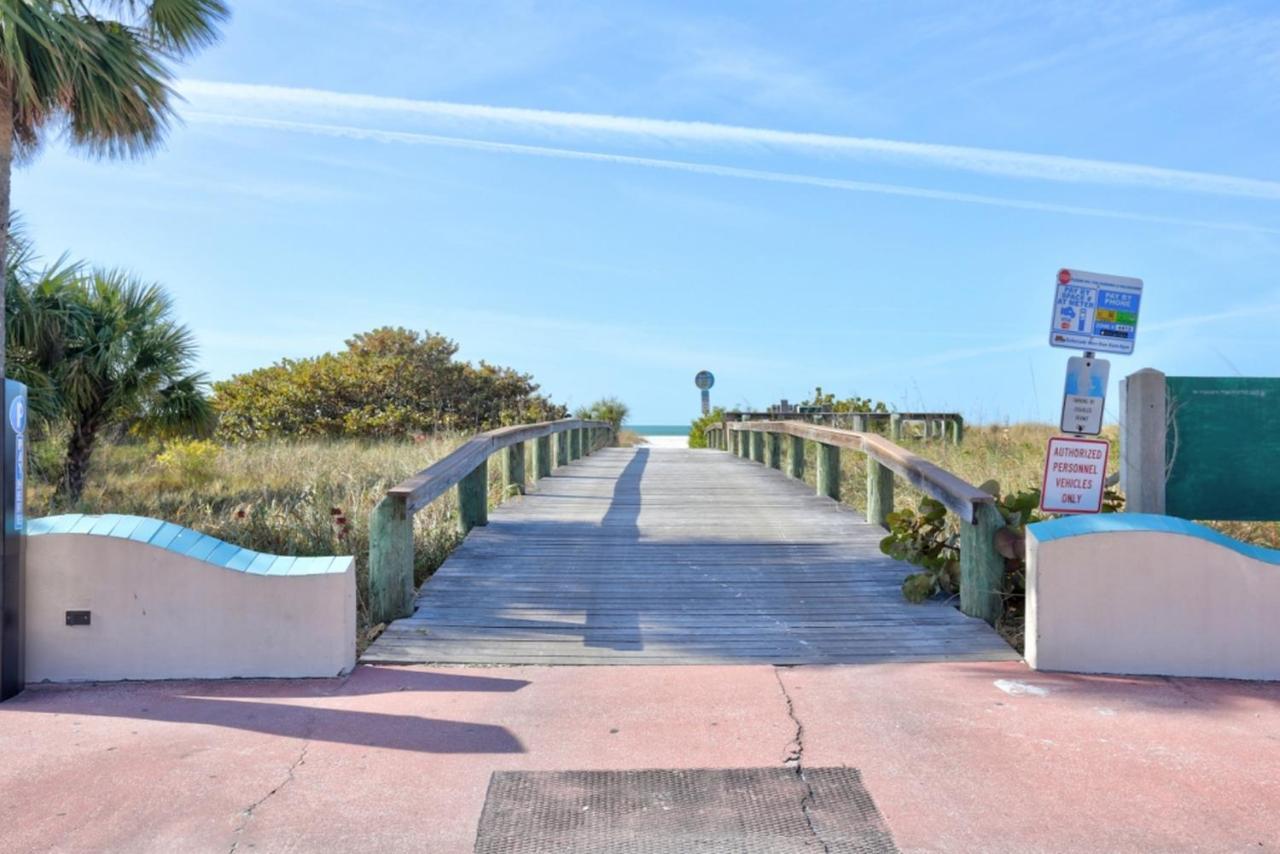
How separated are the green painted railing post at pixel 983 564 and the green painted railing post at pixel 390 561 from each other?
3.37 metres

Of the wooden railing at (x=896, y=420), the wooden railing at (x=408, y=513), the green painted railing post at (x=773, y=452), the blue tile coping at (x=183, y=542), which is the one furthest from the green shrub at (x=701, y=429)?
the blue tile coping at (x=183, y=542)

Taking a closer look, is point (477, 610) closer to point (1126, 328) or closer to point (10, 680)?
point (10, 680)

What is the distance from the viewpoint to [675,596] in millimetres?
6617

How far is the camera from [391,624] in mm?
5949

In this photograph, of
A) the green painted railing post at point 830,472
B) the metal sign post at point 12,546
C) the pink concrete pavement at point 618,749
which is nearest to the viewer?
the pink concrete pavement at point 618,749

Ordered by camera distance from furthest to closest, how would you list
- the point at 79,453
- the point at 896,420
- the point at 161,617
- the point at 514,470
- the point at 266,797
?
the point at 896,420, the point at 79,453, the point at 514,470, the point at 161,617, the point at 266,797

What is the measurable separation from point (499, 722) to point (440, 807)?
2.84ft

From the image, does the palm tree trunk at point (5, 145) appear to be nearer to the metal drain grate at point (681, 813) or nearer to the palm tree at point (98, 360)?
the palm tree at point (98, 360)

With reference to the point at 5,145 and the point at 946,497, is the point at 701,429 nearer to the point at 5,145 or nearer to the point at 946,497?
the point at 5,145

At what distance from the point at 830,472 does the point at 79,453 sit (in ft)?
32.8

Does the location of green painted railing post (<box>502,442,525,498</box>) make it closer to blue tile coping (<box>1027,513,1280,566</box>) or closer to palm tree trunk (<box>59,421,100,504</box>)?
palm tree trunk (<box>59,421,100,504</box>)

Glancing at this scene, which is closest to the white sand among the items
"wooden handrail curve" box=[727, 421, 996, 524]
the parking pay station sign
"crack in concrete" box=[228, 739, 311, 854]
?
"wooden handrail curve" box=[727, 421, 996, 524]

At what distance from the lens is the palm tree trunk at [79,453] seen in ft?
43.9

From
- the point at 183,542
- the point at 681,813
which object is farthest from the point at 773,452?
the point at 681,813
